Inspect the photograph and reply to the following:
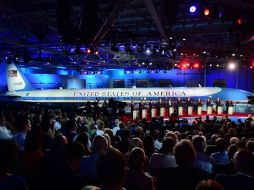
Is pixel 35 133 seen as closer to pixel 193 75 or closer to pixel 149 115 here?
pixel 149 115

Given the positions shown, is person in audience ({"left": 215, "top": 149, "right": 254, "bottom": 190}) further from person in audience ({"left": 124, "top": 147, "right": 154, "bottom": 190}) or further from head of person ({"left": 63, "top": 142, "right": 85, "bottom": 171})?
head of person ({"left": 63, "top": 142, "right": 85, "bottom": 171})

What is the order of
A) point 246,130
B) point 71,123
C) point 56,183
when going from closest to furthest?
point 56,183, point 71,123, point 246,130

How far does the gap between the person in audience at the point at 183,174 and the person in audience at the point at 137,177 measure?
300 millimetres

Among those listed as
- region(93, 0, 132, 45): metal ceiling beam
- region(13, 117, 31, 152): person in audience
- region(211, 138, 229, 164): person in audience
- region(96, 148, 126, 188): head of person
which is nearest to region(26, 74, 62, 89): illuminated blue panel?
region(93, 0, 132, 45): metal ceiling beam

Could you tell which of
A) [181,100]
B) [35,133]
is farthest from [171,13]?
[181,100]

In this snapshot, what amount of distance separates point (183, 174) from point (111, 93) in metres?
31.4

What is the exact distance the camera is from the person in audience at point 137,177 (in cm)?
423

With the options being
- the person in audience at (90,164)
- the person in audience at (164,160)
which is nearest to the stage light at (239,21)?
the person in audience at (164,160)

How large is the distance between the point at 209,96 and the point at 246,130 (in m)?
21.2

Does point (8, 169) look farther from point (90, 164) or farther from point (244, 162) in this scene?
point (244, 162)

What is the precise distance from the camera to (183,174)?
3877mm

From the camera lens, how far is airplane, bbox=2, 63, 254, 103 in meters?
33.0

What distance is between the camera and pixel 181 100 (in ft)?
108

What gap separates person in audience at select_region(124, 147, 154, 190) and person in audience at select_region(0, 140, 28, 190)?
1577 millimetres
